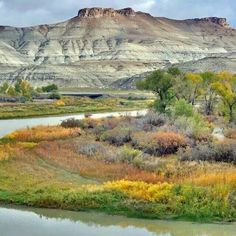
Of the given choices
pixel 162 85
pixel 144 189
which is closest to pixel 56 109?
pixel 162 85

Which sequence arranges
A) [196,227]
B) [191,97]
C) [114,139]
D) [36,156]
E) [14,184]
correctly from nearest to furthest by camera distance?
[196,227] → [14,184] → [36,156] → [114,139] → [191,97]

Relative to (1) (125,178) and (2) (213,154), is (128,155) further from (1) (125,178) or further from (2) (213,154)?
(1) (125,178)

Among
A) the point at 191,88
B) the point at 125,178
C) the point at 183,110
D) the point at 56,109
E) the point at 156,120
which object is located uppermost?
the point at 191,88

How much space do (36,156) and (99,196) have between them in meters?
11.9

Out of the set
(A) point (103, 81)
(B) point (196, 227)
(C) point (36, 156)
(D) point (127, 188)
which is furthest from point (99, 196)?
(A) point (103, 81)

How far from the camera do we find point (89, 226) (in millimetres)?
21719

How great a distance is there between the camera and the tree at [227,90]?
194 feet

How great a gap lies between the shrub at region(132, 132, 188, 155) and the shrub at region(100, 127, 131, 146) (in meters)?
→ 2.54

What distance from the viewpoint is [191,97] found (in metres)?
76.3

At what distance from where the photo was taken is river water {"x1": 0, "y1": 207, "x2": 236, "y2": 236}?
20.7m

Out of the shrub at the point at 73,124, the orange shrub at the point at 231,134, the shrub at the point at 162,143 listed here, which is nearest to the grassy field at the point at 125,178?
the shrub at the point at 162,143

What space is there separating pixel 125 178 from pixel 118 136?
14491mm

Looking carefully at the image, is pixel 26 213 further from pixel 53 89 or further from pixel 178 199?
pixel 53 89

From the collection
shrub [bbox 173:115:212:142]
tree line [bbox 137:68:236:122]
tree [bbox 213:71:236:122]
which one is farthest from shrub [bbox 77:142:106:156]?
tree [bbox 213:71:236:122]
